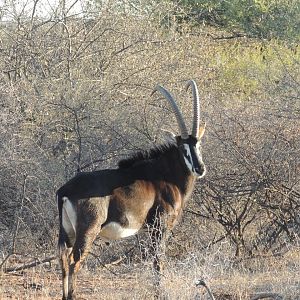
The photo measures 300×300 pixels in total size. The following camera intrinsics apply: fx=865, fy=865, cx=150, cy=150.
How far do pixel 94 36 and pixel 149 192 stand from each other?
4875 millimetres

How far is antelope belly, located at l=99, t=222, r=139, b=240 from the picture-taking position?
30.3ft

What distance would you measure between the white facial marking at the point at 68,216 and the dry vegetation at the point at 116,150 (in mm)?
769

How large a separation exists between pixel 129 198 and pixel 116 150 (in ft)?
7.61

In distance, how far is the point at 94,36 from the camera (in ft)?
45.5

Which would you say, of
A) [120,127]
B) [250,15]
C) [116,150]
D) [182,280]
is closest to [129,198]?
[182,280]

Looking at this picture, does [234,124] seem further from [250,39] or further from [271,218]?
[250,39]

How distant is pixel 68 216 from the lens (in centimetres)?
905

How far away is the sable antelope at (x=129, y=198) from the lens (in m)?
8.99

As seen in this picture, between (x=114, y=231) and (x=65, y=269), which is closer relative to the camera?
(x=65, y=269)

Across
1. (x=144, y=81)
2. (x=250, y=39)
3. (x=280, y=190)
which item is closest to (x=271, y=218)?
(x=280, y=190)

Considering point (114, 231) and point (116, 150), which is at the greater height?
point (116, 150)

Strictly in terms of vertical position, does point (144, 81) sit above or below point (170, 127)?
above

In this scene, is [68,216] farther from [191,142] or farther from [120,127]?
[120,127]

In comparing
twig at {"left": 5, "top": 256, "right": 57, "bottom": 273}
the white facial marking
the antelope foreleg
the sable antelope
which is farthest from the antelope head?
twig at {"left": 5, "top": 256, "right": 57, "bottom": 273}
